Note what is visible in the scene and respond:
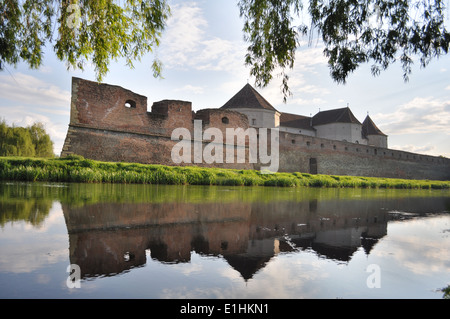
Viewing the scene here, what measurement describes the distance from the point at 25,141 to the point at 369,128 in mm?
45244

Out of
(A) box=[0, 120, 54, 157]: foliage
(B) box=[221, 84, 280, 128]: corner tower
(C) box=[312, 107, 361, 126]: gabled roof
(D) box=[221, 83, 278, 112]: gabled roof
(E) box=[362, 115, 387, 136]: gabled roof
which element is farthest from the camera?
(E) box=[362, 115, 387, 136]: gabled roof

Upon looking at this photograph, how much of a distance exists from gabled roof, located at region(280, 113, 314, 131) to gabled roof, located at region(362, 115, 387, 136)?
34.5ft

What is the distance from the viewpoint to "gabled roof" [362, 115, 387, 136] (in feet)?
143

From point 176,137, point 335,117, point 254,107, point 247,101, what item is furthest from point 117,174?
point 335,117

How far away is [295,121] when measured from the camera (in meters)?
38.5

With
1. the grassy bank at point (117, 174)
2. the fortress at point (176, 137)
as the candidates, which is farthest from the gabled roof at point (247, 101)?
the grassy bank at point (117, 174)

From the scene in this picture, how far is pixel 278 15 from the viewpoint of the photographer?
4.96 m

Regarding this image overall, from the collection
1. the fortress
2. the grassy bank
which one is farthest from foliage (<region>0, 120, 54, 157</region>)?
the grassy bank

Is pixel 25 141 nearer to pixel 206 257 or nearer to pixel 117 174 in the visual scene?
pixel 117 174

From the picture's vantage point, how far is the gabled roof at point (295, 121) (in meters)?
37.4

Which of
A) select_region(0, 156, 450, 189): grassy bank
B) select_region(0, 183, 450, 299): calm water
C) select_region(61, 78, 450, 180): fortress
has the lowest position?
select_region(0, 183, 450, 299): calm water

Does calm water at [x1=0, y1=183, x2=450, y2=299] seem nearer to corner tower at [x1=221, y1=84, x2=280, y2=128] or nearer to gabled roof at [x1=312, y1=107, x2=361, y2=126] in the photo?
corner tower at [x1=221, y1=84, x2=280, y2=128]
